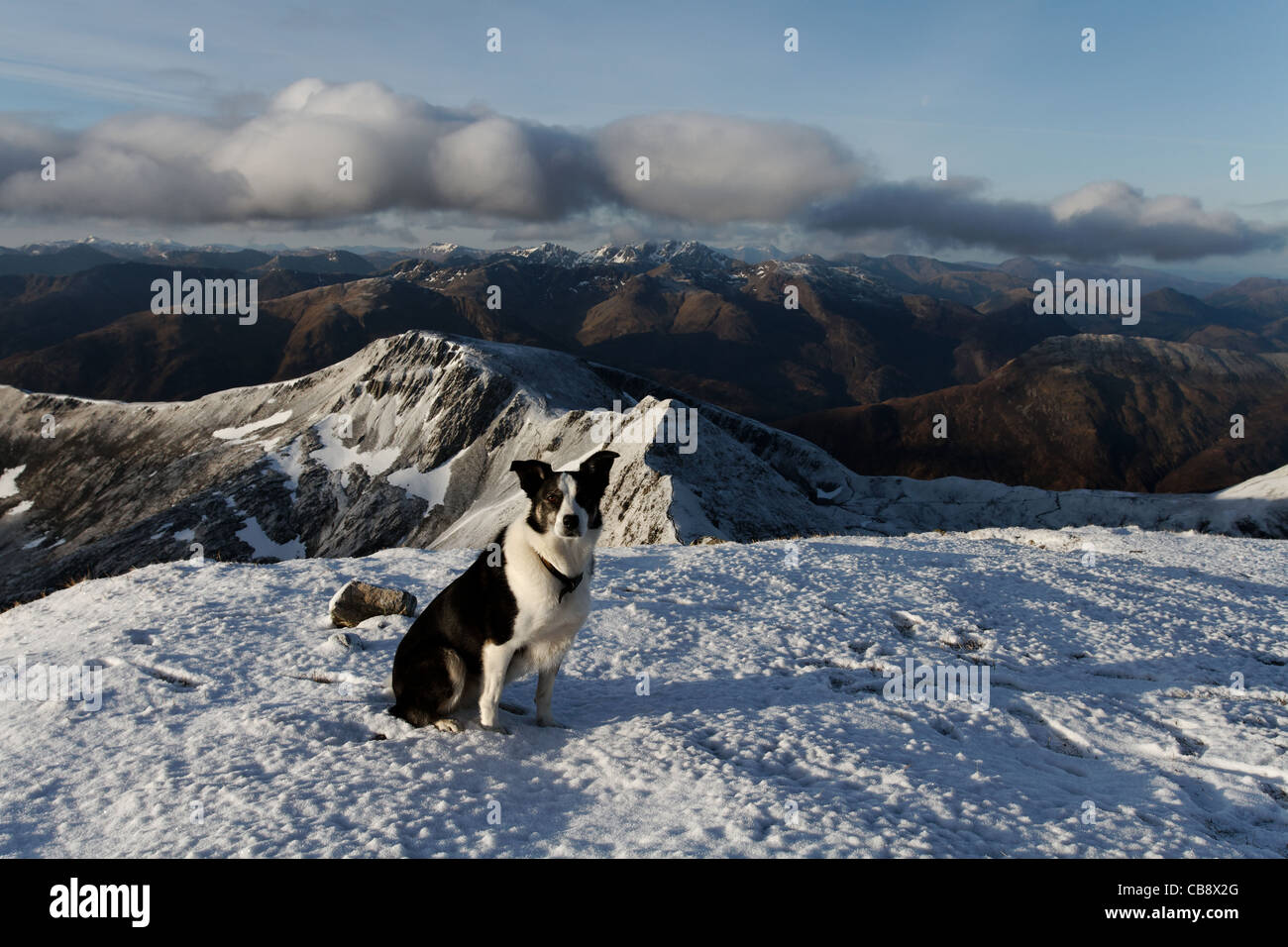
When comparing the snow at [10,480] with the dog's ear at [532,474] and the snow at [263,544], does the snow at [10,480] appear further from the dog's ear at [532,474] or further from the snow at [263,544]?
the dog's ear at [532,474]

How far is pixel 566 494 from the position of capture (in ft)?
22.9

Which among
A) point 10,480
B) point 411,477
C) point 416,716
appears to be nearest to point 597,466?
point 416,716

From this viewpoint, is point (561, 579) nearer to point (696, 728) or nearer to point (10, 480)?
point (696, 728)

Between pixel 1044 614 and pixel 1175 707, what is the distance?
12.6ft

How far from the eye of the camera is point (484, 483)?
84.6 metres

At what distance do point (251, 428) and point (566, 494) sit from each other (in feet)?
385

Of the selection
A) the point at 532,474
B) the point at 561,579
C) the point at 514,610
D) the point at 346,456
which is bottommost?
the point at 346,456

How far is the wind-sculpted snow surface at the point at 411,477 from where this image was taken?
66625 mm

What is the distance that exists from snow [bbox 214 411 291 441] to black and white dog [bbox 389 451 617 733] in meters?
113

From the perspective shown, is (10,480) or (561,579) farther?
(10,480)

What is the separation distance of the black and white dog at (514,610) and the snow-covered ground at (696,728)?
0.46 m

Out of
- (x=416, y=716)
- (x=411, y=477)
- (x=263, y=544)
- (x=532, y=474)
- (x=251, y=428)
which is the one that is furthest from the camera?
(x=251, y=428)
